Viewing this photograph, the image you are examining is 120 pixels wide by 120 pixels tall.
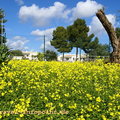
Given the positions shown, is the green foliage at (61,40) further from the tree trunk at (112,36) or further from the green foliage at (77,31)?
the tree trunk at (112,36)

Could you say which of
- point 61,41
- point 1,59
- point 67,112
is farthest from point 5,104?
point 61,41

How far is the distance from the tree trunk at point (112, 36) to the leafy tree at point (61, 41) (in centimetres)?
3528

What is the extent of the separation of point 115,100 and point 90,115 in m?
1.32

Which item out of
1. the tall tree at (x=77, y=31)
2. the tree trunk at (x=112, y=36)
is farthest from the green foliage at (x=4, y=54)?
the tall tree at (x=77, y=31)

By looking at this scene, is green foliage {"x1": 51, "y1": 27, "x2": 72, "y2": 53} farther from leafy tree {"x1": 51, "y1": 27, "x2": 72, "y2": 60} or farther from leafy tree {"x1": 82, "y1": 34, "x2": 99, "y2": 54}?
leafy tree {"x1": 82, "y1": 34, "x2": 99, "y2": 54}

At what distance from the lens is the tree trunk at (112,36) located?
17.8 m

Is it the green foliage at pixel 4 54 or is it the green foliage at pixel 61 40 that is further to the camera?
the green foliage at pixel 61 40

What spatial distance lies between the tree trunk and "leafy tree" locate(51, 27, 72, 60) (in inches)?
1389

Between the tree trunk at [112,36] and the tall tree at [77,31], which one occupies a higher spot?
the tall tree at [77,31]

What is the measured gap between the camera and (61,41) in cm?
5534

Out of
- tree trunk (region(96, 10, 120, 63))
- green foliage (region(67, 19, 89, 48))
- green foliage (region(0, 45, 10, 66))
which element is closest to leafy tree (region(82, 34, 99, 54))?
green foliage (region(67, 19, 89, 48))

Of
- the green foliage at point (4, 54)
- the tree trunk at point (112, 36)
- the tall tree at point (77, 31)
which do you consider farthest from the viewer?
the tall tree at point (77, 31)

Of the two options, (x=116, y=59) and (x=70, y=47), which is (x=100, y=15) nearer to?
(x=116, y=59)

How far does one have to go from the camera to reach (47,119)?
476cm
